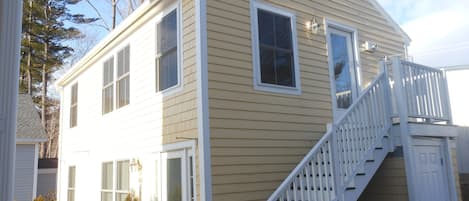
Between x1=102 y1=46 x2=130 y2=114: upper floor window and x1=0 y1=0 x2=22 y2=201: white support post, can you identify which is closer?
x1=0 y1=0 x2=22 y2=201: white support post

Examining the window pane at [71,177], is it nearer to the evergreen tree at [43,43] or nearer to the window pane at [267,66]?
the window pane at [267,66]

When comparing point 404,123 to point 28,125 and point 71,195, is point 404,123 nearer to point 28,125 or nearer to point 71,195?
point 71,195

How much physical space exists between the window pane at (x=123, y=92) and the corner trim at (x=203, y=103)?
3.22 meters

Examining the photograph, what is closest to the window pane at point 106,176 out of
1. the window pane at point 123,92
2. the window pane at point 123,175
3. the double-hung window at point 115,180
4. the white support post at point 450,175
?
the double-hung window at point 115,180

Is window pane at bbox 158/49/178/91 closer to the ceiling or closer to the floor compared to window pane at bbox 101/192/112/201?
closer to the ceiling

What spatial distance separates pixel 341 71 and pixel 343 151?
8.47 feet

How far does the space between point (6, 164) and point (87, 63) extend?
31.3ft

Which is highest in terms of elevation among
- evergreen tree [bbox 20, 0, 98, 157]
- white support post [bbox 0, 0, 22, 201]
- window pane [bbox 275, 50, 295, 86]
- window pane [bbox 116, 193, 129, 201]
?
evergreen tree [bbox 20, 0, 98, 157]

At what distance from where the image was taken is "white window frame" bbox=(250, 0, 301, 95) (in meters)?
6.45

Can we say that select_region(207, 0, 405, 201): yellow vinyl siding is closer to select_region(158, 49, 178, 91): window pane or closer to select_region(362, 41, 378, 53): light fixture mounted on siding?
select_region(158, 49, 178, 91): window pane

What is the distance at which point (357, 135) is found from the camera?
6.01m

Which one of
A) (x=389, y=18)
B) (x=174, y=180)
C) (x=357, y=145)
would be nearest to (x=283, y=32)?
(x=357, y=145)

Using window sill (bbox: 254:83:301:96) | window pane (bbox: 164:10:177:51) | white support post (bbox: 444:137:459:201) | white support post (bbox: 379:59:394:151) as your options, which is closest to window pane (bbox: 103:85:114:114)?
window pane (bbox: 164:10:177:51)

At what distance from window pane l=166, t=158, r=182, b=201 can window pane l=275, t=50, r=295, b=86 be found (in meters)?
2.24
